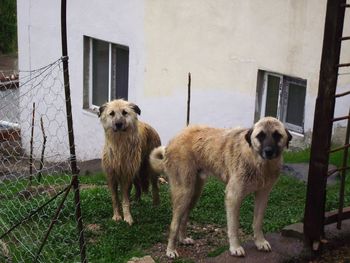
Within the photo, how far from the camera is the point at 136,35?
36.7ft

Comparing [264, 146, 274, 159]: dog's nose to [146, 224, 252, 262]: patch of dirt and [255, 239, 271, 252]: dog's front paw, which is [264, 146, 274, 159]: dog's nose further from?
[146, 224, 252, 262]: patch of dirt

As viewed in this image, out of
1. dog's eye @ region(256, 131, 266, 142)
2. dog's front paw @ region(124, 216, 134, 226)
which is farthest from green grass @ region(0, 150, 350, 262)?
dog's eye @ region(256, 131, 266, 142)

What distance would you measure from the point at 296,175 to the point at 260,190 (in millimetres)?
2820

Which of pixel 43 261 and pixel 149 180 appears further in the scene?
pixel 149 180

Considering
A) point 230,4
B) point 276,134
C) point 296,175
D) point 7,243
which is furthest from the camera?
point 230,4

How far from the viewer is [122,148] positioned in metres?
6.94

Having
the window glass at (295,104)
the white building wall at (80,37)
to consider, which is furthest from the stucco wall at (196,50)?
the window glass at (295,104)

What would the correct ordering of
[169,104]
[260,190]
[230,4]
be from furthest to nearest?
[169,104]
[230,4]
[260,190]

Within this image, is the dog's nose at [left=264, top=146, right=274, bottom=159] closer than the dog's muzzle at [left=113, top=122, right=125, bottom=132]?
Yes

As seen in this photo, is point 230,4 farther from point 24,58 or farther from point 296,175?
point 24,58

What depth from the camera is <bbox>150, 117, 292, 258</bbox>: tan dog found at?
5184mm

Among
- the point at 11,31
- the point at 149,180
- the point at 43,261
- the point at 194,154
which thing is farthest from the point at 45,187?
the point at 11,31

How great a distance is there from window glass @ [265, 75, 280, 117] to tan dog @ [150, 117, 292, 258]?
166 inches

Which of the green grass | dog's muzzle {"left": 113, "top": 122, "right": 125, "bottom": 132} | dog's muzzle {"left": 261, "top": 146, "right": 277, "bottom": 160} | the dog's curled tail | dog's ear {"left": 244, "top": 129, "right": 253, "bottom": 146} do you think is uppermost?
dog's ear {"left": 244, "top": 129, "right": 253, "bottom": 146}
